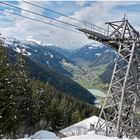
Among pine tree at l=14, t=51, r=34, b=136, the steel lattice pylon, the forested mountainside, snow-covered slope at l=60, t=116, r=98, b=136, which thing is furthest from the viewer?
pine tree at l=14, t=51, r=34, b=136

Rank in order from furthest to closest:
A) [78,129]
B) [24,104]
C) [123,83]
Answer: [24,104] < [78,129] < [123,83]

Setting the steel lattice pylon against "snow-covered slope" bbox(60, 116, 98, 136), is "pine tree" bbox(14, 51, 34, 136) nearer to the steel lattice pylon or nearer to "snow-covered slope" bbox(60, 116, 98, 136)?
"snow-covered slope" bbox(60, 116, 98, 136)

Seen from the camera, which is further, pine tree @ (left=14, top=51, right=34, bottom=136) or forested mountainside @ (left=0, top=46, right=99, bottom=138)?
pine tree @ (left=14, top=51, right=34, bottom=136)

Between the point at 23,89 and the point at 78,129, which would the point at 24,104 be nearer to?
the point at 23,89

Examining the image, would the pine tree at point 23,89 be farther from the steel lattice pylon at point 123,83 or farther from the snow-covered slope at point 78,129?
the steel lattice pylon at point 123,83

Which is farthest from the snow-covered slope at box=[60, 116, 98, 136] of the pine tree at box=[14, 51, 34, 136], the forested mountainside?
the pine tree at box=[14, 51, 34, 136]

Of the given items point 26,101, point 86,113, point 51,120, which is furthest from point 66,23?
point 86,113

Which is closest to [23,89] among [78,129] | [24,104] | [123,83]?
[24,104]

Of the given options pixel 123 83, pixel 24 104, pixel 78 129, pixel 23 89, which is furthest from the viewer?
pixel 24 104
